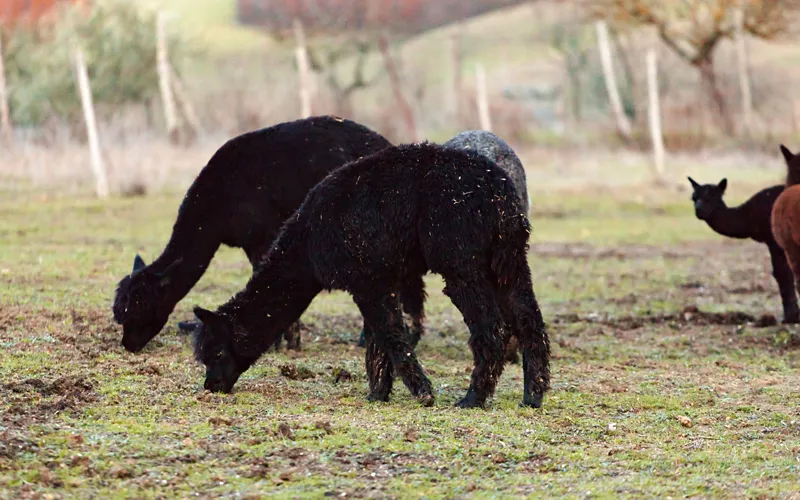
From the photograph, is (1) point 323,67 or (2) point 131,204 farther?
(1) point 323,67

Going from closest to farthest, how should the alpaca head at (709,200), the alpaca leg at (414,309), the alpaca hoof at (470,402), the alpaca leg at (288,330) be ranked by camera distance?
the alpaca hoof at (470,402)
the alpaca leg at (288,330)
the alpaca leg at (414,309)
the alpaca head at (709,200)

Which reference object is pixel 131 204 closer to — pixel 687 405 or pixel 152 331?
pixel 152 331

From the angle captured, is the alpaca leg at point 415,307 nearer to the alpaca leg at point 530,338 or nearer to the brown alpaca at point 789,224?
the alpaca leg at point 530,338

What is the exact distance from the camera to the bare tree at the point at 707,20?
35469 mm

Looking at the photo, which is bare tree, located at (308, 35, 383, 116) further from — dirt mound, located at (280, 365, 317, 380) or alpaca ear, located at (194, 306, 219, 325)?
alpaca ear, located at (194, 306, 219, 325)

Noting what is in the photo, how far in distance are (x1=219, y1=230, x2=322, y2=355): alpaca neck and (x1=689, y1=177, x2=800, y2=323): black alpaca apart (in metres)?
5.20

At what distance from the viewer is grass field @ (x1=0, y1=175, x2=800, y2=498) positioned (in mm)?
5504

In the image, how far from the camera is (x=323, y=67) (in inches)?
1761

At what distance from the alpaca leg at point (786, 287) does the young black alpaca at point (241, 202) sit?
397cm

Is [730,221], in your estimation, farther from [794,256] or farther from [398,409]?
[398,409]

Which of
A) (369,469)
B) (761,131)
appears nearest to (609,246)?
(369,469)

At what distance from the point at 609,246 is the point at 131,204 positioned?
→ 8267mm

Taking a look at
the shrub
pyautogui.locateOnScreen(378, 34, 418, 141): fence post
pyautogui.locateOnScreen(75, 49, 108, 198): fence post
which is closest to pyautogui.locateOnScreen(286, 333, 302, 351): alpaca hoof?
pyautogui.locateOnScreen(75, 49, 108, 198): fence post

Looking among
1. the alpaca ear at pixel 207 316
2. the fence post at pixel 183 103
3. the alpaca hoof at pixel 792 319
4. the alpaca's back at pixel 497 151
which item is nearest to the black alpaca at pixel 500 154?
the alpaca's back at pixel 497 151
